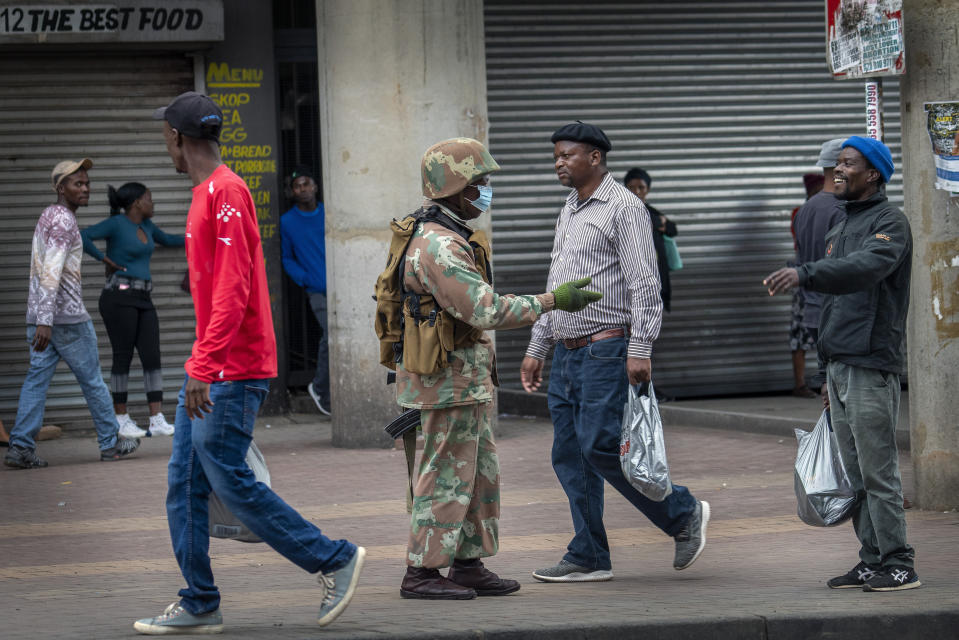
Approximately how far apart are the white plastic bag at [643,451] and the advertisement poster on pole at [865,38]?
2592 millimetres

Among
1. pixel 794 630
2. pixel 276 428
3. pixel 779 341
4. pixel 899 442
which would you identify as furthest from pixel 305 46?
pixel 794 630

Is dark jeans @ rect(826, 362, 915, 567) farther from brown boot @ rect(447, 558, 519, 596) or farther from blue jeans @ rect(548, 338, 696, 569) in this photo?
brown boot @ rect(447, 558, 519, 596)

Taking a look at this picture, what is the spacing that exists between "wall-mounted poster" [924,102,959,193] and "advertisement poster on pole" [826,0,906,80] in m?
0.28

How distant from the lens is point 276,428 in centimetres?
1177

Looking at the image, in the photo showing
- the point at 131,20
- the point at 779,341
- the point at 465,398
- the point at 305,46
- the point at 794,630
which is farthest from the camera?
the point at 779,341

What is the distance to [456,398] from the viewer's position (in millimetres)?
5512

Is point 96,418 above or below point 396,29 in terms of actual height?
below

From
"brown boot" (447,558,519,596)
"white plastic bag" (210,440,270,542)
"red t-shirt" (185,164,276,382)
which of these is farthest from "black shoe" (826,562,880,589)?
"red t-shirt" (185,164,276,382)

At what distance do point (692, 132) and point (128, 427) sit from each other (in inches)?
236

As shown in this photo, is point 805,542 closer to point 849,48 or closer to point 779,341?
point 849,48

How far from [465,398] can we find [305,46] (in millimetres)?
7529

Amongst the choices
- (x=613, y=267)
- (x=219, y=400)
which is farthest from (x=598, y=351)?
(x=219, y=400)

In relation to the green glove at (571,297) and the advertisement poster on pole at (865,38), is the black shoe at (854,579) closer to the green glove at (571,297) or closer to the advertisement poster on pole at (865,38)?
the green glove at (571,297)

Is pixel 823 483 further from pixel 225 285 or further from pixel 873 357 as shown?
pixel 225 285
